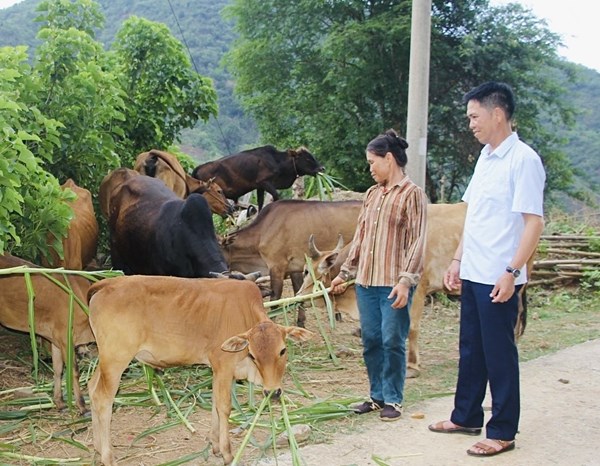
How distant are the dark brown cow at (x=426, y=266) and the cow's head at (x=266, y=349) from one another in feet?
8.66

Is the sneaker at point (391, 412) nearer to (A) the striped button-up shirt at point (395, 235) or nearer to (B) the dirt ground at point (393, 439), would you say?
(B) the dirt ground at point (393, 439)

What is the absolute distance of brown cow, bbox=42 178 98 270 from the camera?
288 inches

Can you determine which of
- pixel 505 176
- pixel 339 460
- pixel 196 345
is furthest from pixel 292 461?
pixel 505 176

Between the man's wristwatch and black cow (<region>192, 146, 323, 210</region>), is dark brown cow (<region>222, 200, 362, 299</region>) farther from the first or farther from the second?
the man's wristwatch

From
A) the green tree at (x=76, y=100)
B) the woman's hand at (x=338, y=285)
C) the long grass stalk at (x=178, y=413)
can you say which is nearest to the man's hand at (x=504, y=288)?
the woman's hand at (x=338, y=285)

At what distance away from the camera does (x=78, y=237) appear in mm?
7812

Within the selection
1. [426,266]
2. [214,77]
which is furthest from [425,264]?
[214,77]

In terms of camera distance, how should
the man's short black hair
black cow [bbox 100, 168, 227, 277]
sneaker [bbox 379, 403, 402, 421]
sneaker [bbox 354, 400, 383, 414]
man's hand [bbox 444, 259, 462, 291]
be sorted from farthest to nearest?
black cow [bbox 100, 168, 227, 277], sneaker [bbox 354, 400, 383, 414], sneaker [bbox 379, 403, 402, 421], man's hand [bbox 444, 259, 462, 291], the man's short black hair

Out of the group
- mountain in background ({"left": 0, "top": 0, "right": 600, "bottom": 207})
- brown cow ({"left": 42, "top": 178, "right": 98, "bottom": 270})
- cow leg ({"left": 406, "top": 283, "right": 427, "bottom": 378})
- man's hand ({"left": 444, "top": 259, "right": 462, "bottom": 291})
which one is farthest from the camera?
mountain in background ({"left": 0, "top": 0, "right": 600, "bottom": 207})

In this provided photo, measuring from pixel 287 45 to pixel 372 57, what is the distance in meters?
3.36

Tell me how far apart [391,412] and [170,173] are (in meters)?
5.17

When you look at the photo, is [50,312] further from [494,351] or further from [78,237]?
[494,351]

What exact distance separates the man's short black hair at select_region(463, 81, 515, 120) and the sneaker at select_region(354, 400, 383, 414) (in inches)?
86.9

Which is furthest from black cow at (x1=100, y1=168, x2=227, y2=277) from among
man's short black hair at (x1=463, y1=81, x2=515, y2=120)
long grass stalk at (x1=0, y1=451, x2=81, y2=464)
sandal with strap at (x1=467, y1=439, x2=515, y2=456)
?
man's short black hair at (x1=463, y1=81, x2=515, y2=120)
